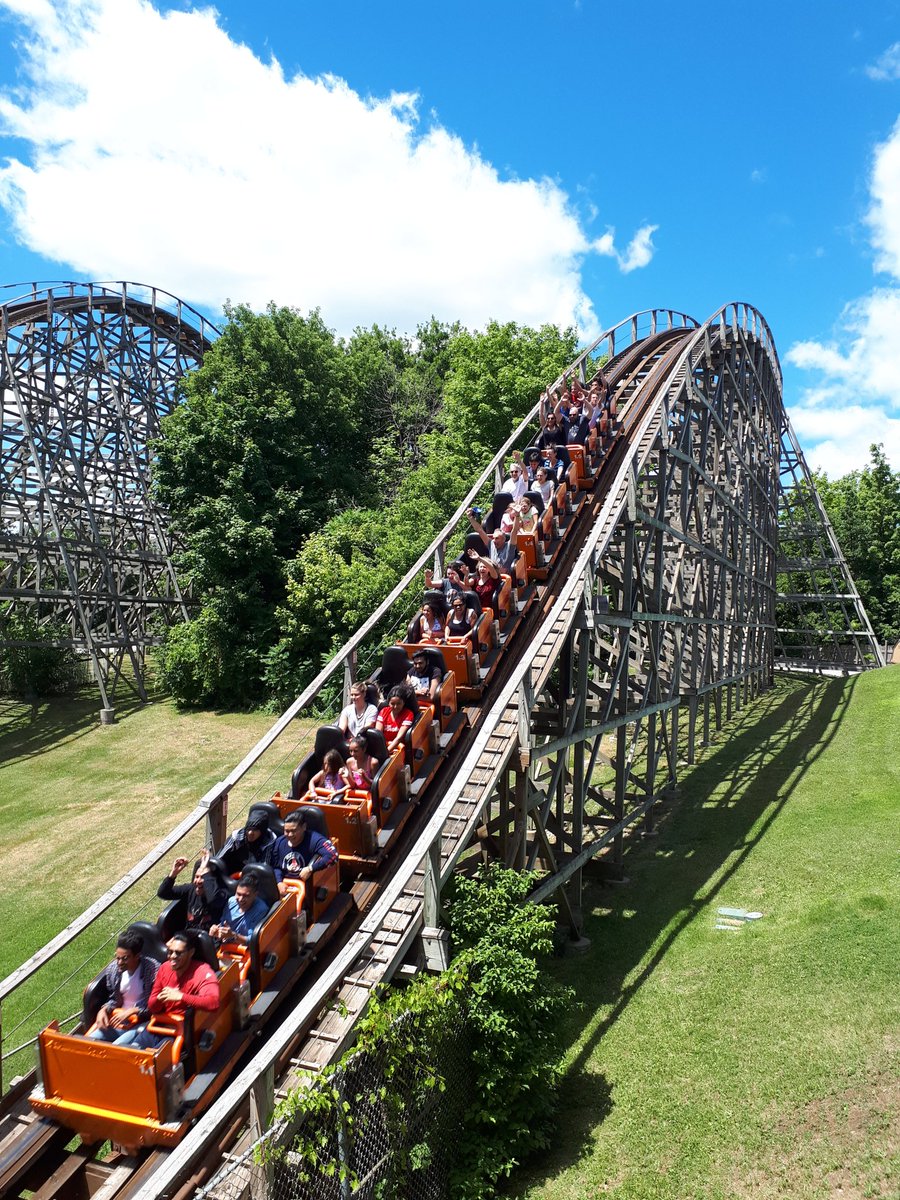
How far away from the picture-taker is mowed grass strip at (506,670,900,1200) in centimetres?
564

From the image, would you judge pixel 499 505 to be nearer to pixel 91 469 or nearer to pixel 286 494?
pixel 286 494

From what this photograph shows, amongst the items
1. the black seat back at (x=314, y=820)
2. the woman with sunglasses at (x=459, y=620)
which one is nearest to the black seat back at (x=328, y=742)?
the black seat back at (x=314, y=820)

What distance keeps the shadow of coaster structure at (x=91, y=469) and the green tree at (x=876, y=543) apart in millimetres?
27877

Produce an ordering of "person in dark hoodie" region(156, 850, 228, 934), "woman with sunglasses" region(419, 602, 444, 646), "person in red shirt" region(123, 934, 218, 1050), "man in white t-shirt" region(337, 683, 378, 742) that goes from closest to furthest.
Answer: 1. "person in red shirt" region(123, 934, 218, 1050)
2. "person in dark hoodie" region(156, 850, 228, 934)
3. "man in white t-shirt" region(337, 683, 378, 742)
4. "woman with sunglasses" region(419, 602, 444, 646)

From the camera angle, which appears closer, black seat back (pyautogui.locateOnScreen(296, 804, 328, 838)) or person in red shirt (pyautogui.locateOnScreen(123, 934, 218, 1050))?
person in red shirt (pyautogui.locateOnScreen(123, 934, 218, 1050))

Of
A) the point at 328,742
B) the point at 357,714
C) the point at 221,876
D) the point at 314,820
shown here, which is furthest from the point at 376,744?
the point at 221,876

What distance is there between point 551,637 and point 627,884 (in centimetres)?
385

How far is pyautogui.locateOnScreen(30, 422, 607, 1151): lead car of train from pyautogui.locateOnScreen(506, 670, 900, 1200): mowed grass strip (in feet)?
7.59

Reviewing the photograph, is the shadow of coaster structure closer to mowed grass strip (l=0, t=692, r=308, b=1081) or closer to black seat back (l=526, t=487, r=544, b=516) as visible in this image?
mowed grass strip (l=0, t=692, r=308, b=1081)

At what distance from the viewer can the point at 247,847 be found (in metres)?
6.63

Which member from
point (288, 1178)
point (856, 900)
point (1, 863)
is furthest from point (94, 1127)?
point (1, 863)

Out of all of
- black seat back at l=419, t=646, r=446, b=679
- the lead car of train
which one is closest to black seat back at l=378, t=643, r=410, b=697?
the lead car of train

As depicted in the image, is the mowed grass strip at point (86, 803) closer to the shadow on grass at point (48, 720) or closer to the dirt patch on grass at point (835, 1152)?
the shadow on grass at point (48, 720)

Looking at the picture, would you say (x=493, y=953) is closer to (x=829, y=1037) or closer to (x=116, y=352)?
(x=829, y=1037)
